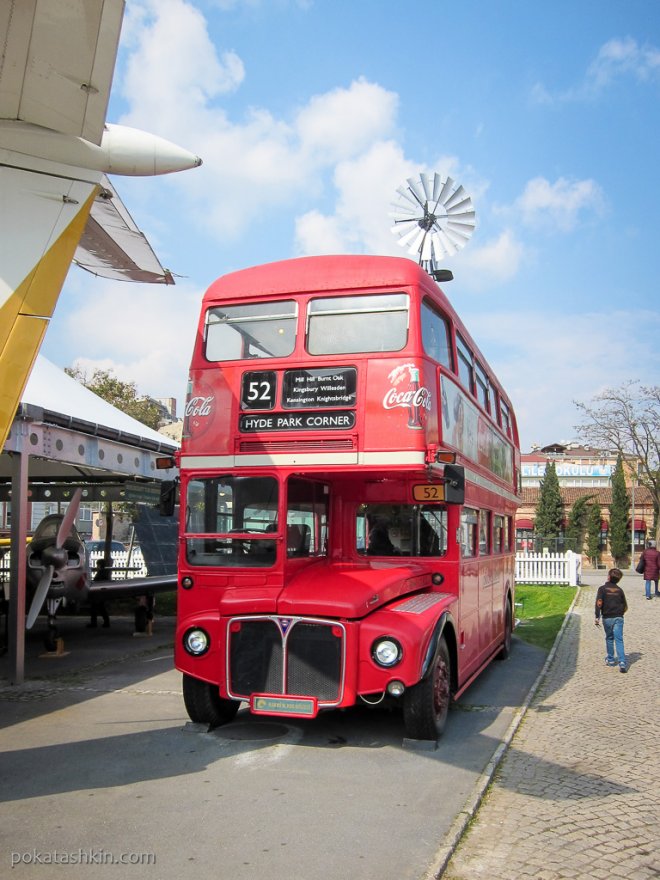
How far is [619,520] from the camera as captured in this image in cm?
5734

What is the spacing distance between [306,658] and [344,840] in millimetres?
1997

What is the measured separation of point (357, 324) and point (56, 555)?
27.5 feet

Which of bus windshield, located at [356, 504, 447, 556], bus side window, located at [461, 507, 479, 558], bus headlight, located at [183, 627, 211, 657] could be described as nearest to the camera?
bus headlight, located at [183, 627, 211, 657]

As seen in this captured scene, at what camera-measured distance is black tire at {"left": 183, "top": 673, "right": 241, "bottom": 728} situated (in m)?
7.15

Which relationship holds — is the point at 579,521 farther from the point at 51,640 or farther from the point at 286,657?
the point at 286,657

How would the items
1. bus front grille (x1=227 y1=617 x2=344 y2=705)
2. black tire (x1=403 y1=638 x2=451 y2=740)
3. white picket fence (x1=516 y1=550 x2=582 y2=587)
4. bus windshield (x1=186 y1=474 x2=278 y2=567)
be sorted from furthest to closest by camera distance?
white picket fence (x1=516 y1=550 x2=582 y2=587)
bus windshield (x1=186 y1=474 x2=278 y2=567)
black tire (x1=403 y1=638 x2=451 y2=740)
bus front grille (x1=227 y1=617 x2=344 y2=705)

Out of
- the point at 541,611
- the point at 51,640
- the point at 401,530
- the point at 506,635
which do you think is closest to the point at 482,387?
the point at 401,530

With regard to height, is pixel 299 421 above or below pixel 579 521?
above

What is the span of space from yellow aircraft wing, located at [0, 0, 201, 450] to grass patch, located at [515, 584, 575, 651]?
A: 1110 cm

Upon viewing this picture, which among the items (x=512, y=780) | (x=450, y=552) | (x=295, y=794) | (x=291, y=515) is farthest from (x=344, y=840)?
(x=450, y=552)

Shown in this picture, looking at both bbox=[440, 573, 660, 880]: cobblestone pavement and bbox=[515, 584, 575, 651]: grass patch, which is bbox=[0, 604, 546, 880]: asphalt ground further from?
bbox=[515, 584, 575, 651]: grass patch

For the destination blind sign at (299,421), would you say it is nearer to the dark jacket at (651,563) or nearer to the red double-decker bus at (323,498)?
the red double-decker bus at (323,498)

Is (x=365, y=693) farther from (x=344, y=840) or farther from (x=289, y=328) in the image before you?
(x=289, y=328)

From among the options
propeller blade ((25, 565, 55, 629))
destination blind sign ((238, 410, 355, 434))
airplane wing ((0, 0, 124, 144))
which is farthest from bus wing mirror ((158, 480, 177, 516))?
propeller blade ((25, 565, 55, 629))
